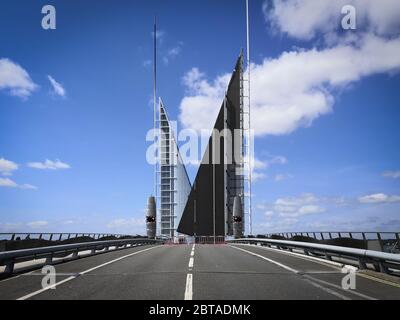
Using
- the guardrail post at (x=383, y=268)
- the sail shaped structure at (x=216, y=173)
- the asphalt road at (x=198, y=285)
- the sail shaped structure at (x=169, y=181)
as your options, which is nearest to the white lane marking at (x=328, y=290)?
the asphalt road at (x=198, y=285)

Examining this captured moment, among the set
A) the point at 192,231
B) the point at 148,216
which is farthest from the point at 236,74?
the point at 148,216

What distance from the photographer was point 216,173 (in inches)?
5669

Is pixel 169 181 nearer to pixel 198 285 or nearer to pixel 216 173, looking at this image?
pixel 216 173

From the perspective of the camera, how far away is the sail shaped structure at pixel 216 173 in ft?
454

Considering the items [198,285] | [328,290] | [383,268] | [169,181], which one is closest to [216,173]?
[169,181]

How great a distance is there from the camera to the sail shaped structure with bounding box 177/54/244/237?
138500 mm

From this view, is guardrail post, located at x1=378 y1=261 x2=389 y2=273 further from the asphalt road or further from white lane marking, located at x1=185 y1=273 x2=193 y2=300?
white lane marking, located at x1=185 y1=273 x2=193 y2=300

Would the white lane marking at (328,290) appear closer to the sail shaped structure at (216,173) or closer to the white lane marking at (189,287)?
the white lane marking at (189,287)

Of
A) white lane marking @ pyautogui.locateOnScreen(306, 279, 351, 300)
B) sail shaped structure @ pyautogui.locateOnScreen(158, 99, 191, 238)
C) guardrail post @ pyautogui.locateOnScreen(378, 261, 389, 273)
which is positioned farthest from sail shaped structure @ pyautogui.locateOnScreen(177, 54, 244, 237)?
white lane marking @ pyautogui.locateOnScreen(306, 279, 351, 300)

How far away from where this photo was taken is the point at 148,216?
7512cm
